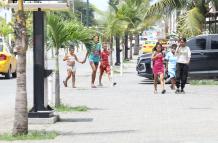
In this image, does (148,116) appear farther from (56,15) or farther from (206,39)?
(206,39)

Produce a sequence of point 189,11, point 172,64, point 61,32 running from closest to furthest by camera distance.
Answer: point 61,32 < point 172,64 < point 189,11

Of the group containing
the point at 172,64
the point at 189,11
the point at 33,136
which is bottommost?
the point at 33,136

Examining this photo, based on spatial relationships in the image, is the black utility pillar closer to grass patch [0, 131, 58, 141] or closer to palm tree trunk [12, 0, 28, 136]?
grass patch [0, 131, 58, 141]

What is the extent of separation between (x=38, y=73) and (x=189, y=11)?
17467 millimetres

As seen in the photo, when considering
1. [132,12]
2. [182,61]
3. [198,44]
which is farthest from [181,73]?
[132,12]

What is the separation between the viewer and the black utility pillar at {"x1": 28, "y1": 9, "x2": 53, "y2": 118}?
13219 millimetres

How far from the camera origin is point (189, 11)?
29.8 meters

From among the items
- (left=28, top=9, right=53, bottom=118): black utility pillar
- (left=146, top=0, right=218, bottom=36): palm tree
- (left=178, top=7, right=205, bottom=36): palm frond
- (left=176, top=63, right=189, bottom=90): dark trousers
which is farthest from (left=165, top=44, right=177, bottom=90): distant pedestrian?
(left=28, top=9, right=53, bottom=118): black utility pillar

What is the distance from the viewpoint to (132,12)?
40844 millimetres

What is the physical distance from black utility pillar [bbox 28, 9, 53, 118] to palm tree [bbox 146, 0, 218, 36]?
17.0 metres

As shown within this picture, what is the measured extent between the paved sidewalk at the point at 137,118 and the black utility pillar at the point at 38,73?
1.45 ft

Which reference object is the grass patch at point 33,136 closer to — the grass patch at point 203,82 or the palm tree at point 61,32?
the palm tree at point 61,32

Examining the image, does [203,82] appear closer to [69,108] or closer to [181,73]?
[181,73]

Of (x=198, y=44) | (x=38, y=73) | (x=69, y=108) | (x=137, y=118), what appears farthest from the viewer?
(x=198, y=44)
